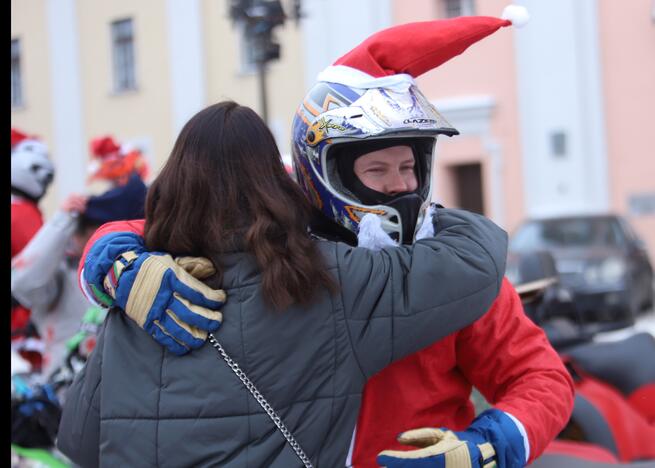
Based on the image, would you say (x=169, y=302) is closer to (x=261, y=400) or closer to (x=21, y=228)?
(x=261, y=400)

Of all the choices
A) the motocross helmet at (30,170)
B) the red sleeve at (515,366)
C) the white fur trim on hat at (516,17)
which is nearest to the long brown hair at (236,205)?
the red sleeve at (515,366)

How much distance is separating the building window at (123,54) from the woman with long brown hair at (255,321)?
1952 cm

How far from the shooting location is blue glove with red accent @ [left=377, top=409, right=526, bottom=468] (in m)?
1.49

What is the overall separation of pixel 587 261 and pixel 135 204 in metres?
7.35

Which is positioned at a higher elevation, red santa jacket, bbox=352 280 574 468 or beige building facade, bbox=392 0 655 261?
beige building facade, bbox=392 0 655 261

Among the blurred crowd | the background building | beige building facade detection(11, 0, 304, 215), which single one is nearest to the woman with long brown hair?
the blurred crowd

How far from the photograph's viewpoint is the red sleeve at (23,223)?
148 inches

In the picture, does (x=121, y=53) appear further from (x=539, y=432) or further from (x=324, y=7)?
(x=539, y=432)

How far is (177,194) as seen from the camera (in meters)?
1.62

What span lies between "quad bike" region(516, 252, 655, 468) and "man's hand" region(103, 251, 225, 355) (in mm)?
1535

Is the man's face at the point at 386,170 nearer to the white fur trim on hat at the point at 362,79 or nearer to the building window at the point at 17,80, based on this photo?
the white fur trim on hat at the point at 362,79

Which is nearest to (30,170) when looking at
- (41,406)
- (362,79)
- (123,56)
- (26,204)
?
(26,204)

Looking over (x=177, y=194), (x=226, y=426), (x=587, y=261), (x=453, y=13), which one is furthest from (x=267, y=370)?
(x=453, y=13)

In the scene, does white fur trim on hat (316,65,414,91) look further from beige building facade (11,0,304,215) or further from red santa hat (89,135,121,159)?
beige building facade (11,0,304,215)
